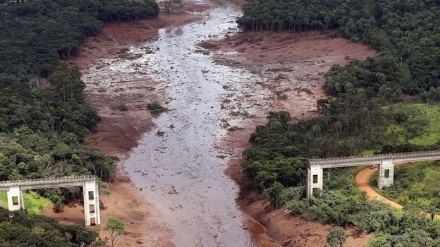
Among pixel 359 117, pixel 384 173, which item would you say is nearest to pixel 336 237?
pixel 384 173

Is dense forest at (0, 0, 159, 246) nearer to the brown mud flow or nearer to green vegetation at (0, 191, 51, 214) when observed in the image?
green vegetation at (0, 191, 51, 214)

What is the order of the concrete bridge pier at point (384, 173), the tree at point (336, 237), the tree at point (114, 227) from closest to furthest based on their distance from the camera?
1. the tree at point (336, 237)
2. the tree at point (114, 227)
3. the concrete bridge pier at point (384, 173)

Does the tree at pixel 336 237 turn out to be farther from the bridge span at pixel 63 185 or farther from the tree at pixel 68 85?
the tree at pixel 68 85

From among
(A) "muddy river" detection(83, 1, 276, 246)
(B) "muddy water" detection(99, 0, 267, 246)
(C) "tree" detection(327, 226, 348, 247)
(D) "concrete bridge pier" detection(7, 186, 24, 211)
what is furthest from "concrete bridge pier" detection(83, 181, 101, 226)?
(C) "tree" detection(327, 226, 348, 247)

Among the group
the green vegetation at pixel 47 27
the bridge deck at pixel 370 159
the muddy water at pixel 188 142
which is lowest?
the muddy water at pixel 188 142

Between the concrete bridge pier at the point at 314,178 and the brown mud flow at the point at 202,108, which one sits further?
the brown mud flow at the point at 202,108

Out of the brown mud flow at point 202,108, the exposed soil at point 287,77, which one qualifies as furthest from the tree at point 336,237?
the brown mud flow at point 202,108

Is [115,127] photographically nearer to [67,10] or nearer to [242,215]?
[242,215]

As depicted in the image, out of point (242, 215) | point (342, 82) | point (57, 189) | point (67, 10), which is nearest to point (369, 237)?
point (242, 215)
